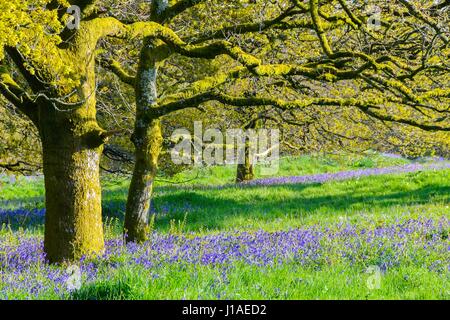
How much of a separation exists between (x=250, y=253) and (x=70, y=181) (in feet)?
9.14

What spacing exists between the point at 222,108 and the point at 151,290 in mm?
10173

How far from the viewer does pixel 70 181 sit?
797 centimetres

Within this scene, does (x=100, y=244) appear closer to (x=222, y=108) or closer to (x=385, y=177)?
(x=222, y=108)

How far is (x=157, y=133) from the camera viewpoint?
9.45m

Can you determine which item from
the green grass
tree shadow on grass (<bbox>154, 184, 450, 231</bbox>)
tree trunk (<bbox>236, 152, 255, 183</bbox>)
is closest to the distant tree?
the green grass

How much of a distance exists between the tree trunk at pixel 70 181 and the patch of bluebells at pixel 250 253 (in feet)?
1.08

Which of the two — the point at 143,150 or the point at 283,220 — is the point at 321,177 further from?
the point at 143,150

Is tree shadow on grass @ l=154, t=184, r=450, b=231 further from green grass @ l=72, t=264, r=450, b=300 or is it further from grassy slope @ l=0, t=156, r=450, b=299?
green grass @ l=72, t=264, r=450, b=300

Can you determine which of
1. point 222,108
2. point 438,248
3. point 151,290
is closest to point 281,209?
point 222,108

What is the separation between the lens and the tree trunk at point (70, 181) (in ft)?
26.1

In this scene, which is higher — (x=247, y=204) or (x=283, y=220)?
(x=247, y=204)

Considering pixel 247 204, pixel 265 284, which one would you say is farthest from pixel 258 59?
pixel 247 204

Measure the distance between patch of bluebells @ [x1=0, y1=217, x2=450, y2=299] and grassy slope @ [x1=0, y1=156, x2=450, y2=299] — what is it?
0.93 ft

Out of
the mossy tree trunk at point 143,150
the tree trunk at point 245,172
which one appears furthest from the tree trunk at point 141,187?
the tree trunk at point 245,172
